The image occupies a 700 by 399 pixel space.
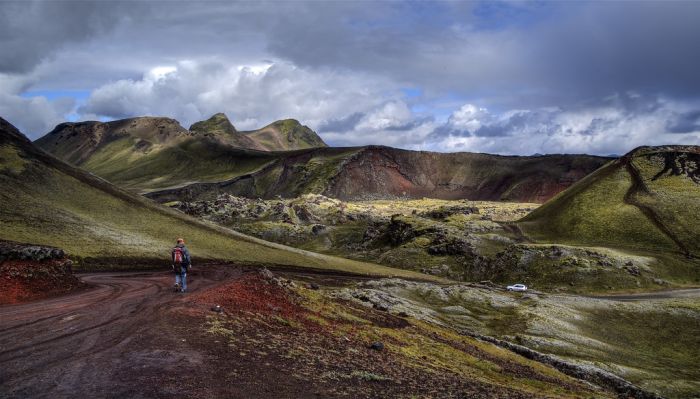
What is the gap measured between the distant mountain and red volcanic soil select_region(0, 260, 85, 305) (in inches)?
5710

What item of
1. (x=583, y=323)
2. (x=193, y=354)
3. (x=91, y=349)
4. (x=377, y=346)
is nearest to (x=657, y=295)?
(x=583, y=323)

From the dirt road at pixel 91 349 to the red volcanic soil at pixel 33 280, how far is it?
4192 mm

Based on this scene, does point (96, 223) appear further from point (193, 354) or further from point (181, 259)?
point (193, 354)

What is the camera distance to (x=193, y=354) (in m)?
22.3

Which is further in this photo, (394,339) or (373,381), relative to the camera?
(394,339)

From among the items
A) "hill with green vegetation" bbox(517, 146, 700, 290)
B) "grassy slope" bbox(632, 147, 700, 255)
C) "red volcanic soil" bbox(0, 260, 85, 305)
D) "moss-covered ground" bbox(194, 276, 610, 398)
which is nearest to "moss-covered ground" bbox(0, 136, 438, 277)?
"red volcanic soil" bbox(0, 260, 85, 305)

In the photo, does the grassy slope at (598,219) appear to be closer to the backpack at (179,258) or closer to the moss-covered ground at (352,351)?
the moss-covered ground at (352,351)

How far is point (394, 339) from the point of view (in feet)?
132

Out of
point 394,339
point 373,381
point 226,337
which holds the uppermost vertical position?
point 226,337

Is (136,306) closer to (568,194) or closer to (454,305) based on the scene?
(454,305)

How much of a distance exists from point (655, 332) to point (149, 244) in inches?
3574

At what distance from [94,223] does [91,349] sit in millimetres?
84525

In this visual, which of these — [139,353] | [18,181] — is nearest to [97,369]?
[139,353]

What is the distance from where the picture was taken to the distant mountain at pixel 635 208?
146250 millimetres
